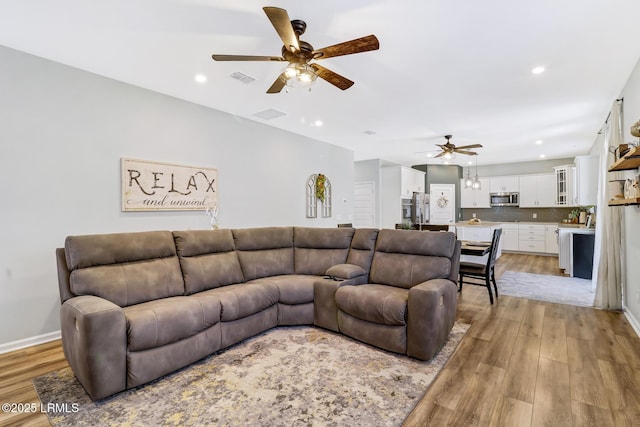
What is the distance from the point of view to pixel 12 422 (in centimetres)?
181

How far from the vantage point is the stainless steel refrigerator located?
8289 mm

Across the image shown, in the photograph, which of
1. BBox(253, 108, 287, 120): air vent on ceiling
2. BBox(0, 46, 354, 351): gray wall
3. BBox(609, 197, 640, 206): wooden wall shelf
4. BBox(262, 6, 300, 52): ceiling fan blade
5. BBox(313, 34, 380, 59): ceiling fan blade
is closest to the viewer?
Result: BBox(262, 6, 300, 52): ceiling fan blade

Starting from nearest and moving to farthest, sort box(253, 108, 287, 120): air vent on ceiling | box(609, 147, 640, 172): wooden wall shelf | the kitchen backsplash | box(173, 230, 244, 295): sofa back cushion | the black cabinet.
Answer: box(609, 147, 640, 172): wooden wall shelf → box(173, 230, 244, 295): sofa back cushion → box(253, 108, 287, 120): air vent on ceiling → the black cabinet → the kitchen backsplash

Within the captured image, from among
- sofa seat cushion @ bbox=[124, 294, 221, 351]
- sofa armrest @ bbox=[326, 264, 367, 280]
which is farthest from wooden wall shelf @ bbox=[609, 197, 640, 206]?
sofa seat cushion @ bbox=[124, 294, 221, 351]

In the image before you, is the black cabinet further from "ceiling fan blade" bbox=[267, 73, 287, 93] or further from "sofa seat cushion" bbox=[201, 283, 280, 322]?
"ceiling fan blade" bbox=[267, 73, 287, 93]

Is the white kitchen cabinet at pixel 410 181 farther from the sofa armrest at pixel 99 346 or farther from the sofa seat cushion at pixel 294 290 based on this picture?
the sofa armrest at pixel 99 346

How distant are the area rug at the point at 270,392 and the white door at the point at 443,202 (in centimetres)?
691

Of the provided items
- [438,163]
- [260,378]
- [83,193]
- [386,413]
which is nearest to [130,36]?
[83,193]

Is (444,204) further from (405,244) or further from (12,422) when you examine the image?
(12,422)

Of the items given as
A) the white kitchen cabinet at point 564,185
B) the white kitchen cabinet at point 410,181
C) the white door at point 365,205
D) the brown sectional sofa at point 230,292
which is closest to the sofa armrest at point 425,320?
the brown sectional sofa at point 230,292

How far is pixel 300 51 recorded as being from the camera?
89.5 inches

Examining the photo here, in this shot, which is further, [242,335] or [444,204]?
[444,204]

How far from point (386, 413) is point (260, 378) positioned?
3.05 ft

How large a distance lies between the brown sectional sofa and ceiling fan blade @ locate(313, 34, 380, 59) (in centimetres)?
187
